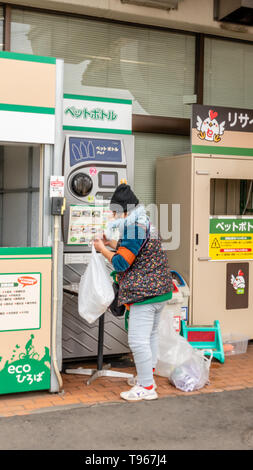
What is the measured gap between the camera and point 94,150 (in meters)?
5.07

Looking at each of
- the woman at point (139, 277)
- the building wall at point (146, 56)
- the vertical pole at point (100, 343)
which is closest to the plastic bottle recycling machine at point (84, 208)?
the vertical pole at point (100, 343)

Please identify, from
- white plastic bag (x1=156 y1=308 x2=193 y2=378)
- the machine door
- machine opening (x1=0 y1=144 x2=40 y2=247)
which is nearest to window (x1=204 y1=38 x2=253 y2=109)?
the machine door

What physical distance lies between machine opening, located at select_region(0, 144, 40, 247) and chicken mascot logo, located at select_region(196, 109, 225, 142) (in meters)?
1.86

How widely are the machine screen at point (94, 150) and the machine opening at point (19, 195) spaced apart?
41 cm

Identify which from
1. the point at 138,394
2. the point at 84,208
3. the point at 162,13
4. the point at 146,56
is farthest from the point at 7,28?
the point at 138,394

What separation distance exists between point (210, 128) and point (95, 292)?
2384 mm

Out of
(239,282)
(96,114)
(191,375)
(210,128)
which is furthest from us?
(239,282)

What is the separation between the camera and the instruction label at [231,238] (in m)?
5.89

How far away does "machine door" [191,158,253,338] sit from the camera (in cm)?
579

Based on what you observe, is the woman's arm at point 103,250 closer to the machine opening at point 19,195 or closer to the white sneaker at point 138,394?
the machine opening at point 19,195

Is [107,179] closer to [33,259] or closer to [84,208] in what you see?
[84,208]

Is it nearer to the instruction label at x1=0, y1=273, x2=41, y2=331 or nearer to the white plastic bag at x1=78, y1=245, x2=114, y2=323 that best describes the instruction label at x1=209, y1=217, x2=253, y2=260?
the white plastic bag at x1=78, y1=245, x2=114, y2=323
